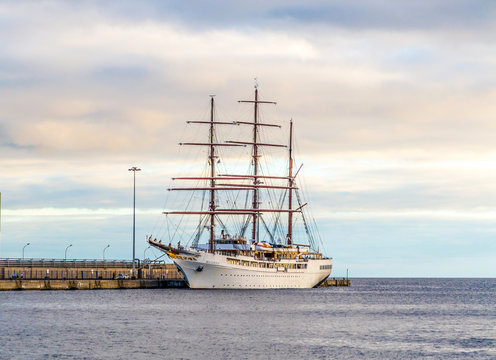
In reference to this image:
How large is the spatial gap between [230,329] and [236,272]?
67157mm

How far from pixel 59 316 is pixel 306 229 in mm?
88110

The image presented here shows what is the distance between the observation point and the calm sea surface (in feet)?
204

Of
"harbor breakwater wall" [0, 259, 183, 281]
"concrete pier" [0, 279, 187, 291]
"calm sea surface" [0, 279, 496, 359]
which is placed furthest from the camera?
"harbor breakwater wall" [0, 259, 183, 281]

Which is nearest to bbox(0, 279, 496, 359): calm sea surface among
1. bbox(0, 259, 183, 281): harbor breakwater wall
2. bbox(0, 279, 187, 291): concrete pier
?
bbox(0, 279, 187, 291): concrete pier

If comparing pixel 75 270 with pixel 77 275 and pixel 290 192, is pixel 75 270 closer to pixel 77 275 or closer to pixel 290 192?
pixel 77 275

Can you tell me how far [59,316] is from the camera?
88.5 meters

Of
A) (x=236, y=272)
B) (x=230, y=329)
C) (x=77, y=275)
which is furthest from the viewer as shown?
(x=77, y=275)

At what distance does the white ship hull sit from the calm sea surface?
20.2 meters

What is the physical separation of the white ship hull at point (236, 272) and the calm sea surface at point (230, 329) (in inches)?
795

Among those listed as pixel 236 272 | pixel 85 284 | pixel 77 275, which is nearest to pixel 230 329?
pixel 85 284

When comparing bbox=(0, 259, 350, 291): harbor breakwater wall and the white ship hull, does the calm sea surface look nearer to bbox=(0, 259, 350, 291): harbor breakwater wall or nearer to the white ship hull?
bbox=(0, 259, 350, 291): harbor breakwater wall

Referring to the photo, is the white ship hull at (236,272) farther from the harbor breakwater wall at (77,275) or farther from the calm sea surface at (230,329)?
the calm sea surface at (230,329)

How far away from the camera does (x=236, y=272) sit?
145 metres

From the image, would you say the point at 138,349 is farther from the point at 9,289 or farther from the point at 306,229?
the point at 306,229
